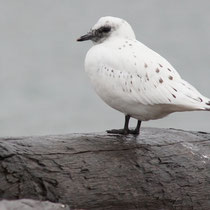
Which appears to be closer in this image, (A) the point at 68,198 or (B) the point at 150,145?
(A) the point at 68,198

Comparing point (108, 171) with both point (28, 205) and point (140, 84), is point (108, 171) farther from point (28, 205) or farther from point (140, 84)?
point (28, 205)

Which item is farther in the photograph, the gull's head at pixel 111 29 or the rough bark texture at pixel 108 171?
the gull's head at pixel 111 29

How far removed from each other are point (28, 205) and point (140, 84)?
215cm

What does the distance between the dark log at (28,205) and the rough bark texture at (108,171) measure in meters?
0.63

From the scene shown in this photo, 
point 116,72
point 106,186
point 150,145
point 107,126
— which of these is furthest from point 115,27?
point 107,126

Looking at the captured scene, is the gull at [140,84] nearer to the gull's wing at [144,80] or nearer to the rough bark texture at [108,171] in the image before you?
the gull's wing at [144,80]

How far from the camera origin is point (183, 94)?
8.28 m

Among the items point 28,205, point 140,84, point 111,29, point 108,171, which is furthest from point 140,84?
point 28,205

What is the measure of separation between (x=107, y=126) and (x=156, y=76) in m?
8.43

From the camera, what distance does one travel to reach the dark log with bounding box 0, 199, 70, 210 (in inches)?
262

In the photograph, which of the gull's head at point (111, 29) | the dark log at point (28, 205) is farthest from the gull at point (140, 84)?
the dark log at point (28, 205)

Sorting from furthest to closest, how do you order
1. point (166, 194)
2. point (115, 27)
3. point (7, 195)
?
point (115, 27) → point (166, 194) → point (7, 195)

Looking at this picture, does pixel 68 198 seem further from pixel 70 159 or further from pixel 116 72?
pixel 116 72

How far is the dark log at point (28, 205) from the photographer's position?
6.67 meters
